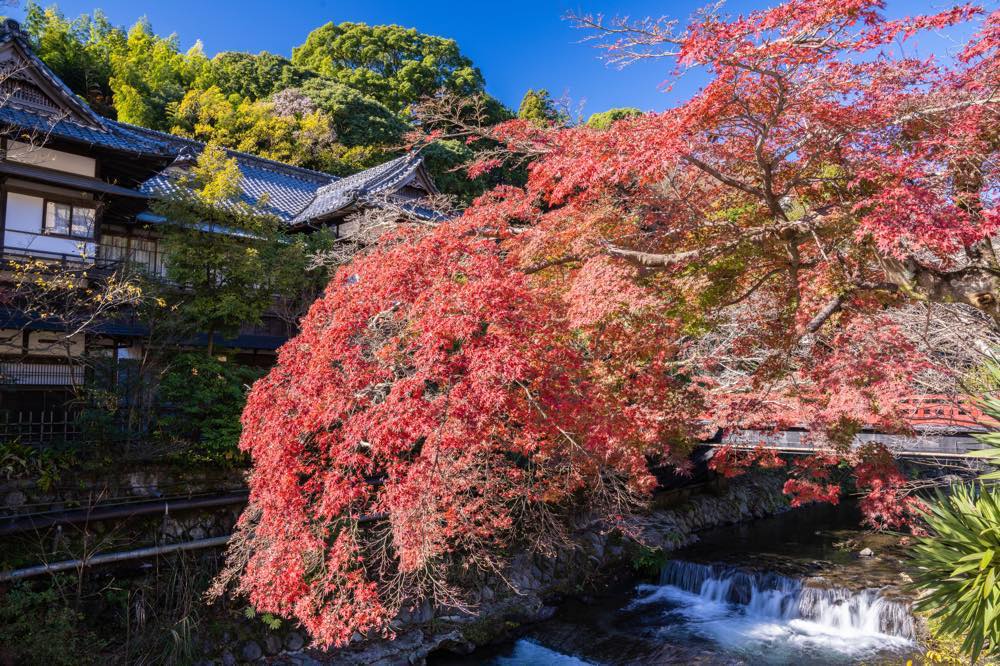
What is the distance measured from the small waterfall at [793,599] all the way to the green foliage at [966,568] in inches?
199

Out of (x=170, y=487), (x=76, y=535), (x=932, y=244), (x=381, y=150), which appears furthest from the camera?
(x=381, y=150)

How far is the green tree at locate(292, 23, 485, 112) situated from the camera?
3394 centimetres

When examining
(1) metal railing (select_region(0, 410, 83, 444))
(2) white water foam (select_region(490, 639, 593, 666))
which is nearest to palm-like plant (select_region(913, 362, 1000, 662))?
(2) white water foam (select_region(490, 639, 593, 666))

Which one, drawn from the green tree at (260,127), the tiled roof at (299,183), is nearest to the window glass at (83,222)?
the tiled roof at (299,183)

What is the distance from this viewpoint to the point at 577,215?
6.57m

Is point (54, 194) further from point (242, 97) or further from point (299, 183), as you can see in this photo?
point (242, 97)

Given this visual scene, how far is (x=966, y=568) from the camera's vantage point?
17.7 feet

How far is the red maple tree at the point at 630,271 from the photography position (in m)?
4.61

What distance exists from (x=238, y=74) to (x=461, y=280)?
29680mm

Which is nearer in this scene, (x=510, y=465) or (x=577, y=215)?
(x=577, y=215)

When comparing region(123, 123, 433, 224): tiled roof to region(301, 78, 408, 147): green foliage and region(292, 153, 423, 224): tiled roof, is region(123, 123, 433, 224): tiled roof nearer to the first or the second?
region(292, 153, 423, 224): tiled roof

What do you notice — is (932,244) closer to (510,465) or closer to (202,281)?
(510,465)

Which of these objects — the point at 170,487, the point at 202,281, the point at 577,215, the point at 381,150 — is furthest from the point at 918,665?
the point at 381,150

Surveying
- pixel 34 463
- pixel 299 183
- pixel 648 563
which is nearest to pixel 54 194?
pixel 34 463
